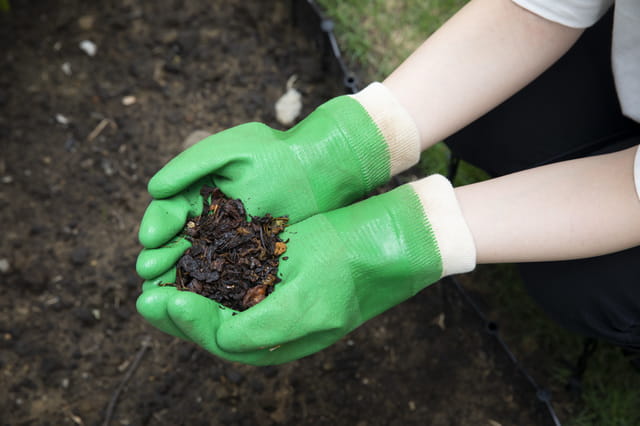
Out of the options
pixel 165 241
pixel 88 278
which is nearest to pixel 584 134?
pixel 165 241

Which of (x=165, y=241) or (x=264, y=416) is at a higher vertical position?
(x=165, y=241)

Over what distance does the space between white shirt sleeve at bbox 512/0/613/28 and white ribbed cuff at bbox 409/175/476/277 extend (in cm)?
45

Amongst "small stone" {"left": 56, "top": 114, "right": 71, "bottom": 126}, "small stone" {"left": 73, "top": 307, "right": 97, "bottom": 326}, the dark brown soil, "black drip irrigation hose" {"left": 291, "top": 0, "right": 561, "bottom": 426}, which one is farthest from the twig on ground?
"black drip irrigation hose" {"left": 291, "top": 0, "right": 561, "bottom": 426}

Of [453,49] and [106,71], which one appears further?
[106,71]

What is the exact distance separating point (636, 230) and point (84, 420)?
Answer: 1544mm

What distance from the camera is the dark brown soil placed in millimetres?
1610

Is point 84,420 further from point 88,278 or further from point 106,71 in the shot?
point 106,71

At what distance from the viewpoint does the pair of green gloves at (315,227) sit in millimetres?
1101

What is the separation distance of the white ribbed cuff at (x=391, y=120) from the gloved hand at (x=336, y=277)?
4.4 inches

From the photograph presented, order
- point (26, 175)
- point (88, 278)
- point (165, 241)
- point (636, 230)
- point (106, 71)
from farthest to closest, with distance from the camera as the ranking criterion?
point (106, 71) < point (26, 175) < point (88, 278) < point (165, 241) < point (636, 230)

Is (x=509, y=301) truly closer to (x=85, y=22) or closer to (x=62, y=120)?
(x=62, y=120)

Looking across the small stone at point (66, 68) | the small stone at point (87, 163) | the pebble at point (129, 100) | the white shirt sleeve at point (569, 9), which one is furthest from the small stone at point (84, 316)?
the white shirt sleeve at point (569, 9)

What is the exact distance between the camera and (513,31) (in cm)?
125

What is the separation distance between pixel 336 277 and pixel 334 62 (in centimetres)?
112
